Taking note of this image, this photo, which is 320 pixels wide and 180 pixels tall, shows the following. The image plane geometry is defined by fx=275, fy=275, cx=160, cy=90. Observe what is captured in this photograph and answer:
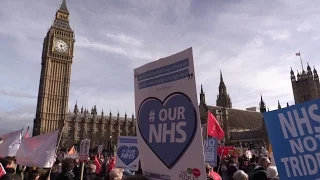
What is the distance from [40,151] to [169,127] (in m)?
4.94

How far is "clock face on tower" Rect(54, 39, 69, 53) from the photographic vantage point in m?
64.8

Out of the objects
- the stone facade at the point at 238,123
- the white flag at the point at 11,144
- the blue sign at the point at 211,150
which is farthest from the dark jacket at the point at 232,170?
the stone facade at the point at 238,123

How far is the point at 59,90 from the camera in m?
64.1

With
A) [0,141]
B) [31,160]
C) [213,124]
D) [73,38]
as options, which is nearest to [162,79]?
[31,160]

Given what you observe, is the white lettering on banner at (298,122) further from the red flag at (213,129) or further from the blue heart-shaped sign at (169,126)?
the red flag at (213,129)

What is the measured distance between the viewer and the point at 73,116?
7012cm

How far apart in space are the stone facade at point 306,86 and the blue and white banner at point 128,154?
75.4 metres

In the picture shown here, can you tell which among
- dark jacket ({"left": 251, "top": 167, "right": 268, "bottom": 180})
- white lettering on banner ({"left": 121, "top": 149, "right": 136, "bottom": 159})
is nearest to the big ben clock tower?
white lettering on banner ({"left": 121, "top": 149, "right": 136, "bottom": 159})

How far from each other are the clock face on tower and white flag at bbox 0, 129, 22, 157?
5981 centimetres

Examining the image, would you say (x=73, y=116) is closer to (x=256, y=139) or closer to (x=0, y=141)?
(x=256, y=139)

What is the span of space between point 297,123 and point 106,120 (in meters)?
76.8

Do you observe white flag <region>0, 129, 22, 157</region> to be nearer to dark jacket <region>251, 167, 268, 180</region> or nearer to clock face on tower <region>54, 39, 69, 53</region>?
dark jacket <region>251, 167, 268, 180</region>

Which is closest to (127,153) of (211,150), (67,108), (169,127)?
(211,150)

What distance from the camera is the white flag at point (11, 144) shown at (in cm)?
890
